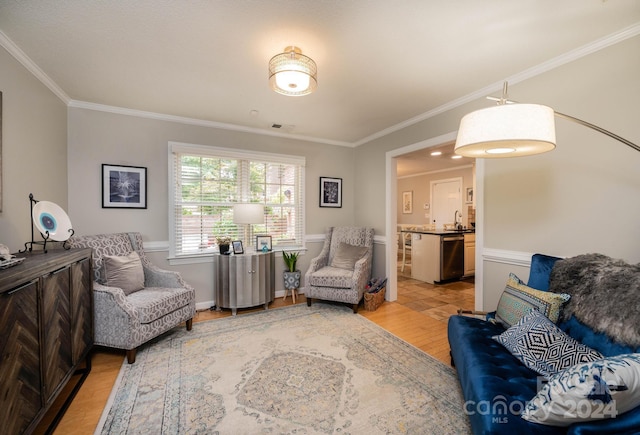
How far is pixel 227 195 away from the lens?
3799 millimetres

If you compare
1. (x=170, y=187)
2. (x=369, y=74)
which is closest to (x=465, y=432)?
(x=369, y=74)

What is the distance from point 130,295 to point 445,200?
280 inches

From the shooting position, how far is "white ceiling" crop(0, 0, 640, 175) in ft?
5.40

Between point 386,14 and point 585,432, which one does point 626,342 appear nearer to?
point 585,432

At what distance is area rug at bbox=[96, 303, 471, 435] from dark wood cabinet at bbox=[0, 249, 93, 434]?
0.39m

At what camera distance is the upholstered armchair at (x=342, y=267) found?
11.4ft

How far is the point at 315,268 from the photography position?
3.84m

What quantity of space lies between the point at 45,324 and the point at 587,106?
394cm

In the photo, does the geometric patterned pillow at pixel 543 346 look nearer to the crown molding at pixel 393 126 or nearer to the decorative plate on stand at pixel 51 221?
the crown molding at pixel 393 126

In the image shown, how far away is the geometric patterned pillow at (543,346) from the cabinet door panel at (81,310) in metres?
2.93

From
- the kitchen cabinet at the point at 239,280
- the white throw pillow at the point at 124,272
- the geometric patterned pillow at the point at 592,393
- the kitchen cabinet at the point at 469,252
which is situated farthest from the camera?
the kitchen cabinet at the point at 469,252

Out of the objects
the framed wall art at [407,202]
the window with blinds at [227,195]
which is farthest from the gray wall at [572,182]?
the framed wall art at [407,202]

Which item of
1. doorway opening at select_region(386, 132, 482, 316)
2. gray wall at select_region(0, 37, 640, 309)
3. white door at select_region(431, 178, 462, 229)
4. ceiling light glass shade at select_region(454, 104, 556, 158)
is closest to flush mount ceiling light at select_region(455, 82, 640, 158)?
ceiling light glass shade at select_region(454, 104, 556, 158)

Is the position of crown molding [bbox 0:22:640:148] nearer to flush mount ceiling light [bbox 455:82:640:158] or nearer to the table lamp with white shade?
the table lamp with white shade
